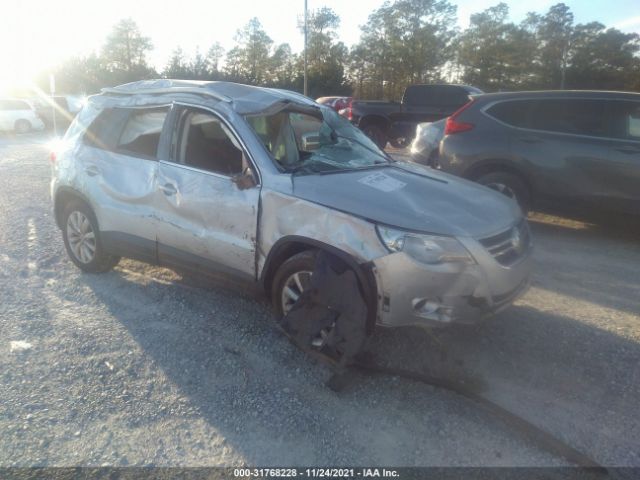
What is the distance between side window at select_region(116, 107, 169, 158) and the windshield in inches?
35.5

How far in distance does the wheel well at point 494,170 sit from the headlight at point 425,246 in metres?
3.75

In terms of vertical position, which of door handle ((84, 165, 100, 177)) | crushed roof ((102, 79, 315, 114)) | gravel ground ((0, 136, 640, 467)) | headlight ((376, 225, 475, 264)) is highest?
crushed roof ((102, 79, 315, 114))

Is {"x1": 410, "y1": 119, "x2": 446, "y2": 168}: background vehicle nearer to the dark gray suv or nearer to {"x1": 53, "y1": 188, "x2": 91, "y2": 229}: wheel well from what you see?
the dark gray suv

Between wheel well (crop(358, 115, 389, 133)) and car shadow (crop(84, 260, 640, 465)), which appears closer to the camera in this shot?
car shadow (crop(84, 260, 640, 465))

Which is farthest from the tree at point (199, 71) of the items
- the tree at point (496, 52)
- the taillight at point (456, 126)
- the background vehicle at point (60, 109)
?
the tree at point (496, 52)

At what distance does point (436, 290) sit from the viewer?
3.16 meters

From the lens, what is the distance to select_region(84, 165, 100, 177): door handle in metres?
→ 4.73

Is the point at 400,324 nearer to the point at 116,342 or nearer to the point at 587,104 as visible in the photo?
the point at 116,342

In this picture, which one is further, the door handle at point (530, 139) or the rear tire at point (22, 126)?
the rear tire at point (22, 126)

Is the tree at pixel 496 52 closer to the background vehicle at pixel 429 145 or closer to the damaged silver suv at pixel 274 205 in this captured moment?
the background vehicle at pixel 429 145

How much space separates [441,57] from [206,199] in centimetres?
5416

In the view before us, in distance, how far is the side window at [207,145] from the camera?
4.04 meters

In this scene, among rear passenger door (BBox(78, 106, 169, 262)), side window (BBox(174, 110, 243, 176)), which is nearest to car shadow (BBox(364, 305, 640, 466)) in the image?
side window (BBox(174, 110, 243, 176))

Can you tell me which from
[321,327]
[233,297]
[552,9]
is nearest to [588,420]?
[321,327]
